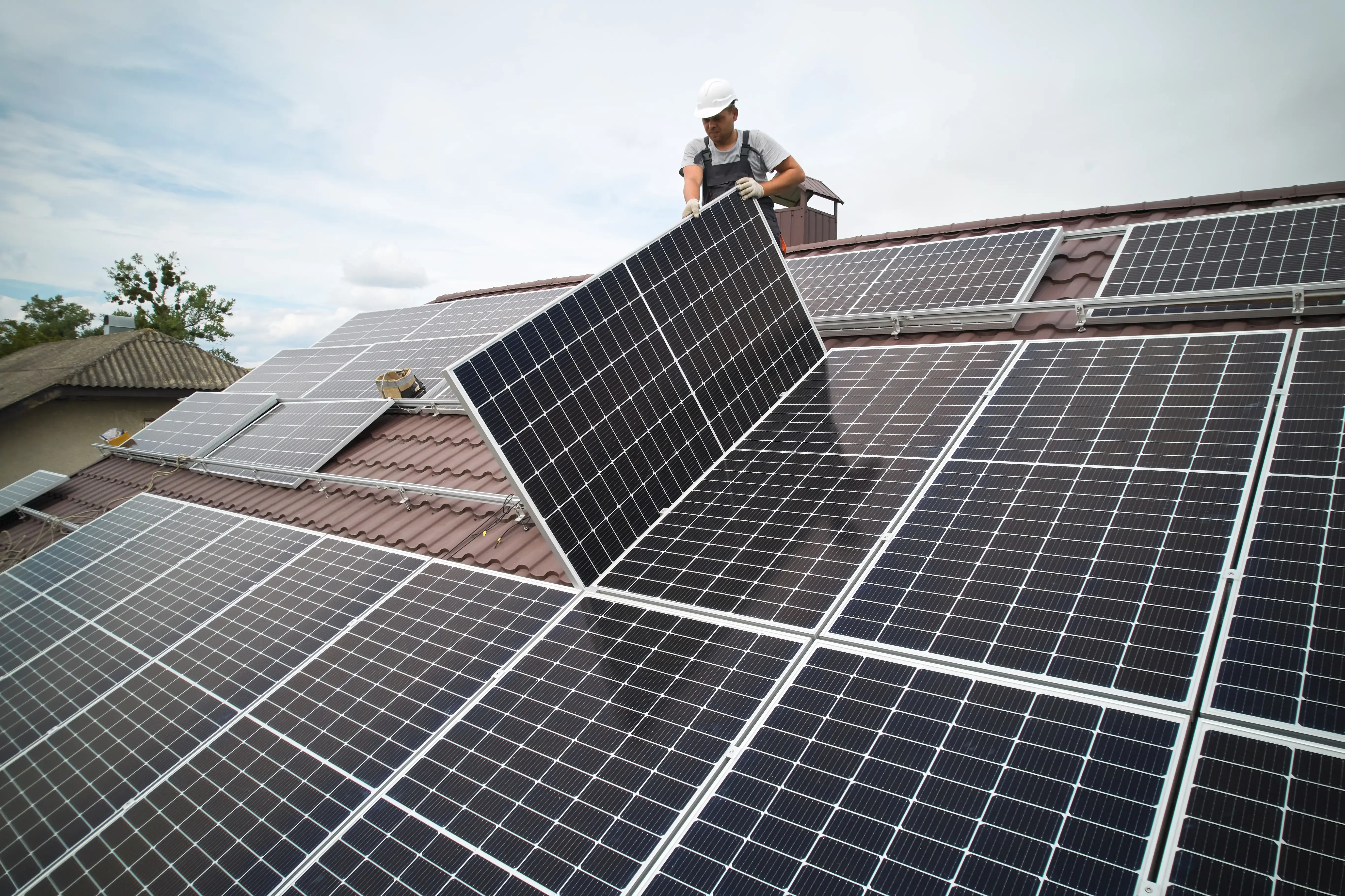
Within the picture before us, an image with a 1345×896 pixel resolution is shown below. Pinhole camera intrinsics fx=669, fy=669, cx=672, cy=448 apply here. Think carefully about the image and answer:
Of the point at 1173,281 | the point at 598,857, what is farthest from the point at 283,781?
the point at 1173,281

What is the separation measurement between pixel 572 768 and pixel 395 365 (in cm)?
1075

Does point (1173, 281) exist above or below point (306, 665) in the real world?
below

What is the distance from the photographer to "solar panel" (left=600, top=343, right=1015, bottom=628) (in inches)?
212

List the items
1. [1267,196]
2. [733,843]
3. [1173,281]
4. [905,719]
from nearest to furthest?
Answer: [733,843], [905,719], [1173,281], [1267,196]

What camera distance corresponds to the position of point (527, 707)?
4965 millimetres

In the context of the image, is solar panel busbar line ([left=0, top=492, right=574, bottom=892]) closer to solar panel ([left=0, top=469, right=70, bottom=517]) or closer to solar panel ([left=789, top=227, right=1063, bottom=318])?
solar panel ([left=789, top=227, right=1063, bottom=318])

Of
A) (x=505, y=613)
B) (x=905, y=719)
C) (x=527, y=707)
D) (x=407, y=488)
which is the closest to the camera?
(x=905, y=719)

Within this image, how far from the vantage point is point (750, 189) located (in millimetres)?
8680

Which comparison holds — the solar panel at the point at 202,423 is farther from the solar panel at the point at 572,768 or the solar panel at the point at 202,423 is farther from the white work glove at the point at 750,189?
the solar panel at the point at 572,768

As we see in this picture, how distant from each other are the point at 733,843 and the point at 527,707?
1.92 m

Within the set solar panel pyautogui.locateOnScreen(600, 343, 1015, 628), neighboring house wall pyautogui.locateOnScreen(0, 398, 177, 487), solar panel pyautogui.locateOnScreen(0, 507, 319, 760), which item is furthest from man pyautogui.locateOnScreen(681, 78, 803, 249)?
neighboring house wall pyautogui.locateOnScreen(0, 398, 177, 487)

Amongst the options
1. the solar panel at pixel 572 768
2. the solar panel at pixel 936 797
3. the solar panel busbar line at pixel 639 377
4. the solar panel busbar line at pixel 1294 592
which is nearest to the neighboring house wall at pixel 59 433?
the solar panel busbar line at pixel 639 377

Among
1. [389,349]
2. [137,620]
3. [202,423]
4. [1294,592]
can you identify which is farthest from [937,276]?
[202,423]

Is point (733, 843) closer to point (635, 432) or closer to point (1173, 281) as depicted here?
point (635, 432)
